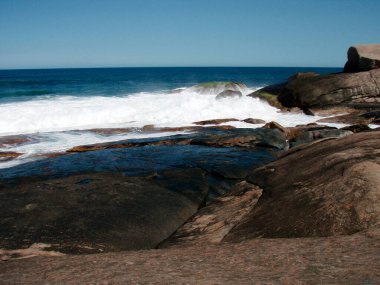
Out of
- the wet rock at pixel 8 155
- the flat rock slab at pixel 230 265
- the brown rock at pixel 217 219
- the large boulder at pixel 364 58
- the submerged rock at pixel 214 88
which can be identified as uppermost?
the large boulder at pixel 364 58

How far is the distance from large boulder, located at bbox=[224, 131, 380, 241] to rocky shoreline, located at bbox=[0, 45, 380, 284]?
2cm

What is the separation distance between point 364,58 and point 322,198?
1946cm

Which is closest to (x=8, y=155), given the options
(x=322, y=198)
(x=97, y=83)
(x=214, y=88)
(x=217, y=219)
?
(x=217, y=219)

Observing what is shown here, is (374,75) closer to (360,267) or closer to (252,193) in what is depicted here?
(252,193)

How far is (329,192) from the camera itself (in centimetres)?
450

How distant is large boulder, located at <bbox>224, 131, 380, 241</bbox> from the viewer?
3.99 meters

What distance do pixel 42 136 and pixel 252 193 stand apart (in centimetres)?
1115

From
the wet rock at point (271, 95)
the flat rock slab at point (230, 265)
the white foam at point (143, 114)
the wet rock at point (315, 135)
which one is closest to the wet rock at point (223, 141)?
the wet rock at point (315, 135)

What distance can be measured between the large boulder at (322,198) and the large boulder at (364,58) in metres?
17.3

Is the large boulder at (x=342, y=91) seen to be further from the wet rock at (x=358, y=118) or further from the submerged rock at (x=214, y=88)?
the submerged rock at (x=214, y=88)

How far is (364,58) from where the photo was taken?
21547 mm

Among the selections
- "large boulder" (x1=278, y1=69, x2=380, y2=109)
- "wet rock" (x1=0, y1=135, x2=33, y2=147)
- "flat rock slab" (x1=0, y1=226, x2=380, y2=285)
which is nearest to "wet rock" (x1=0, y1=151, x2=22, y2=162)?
"wet rock" (x1=0, y1=135, x2=33, y2=147)

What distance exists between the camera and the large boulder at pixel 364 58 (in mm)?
21422

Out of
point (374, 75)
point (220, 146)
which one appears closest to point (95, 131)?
point (220, 146)
